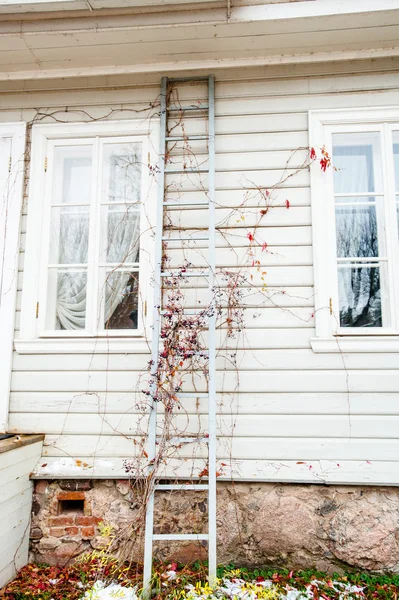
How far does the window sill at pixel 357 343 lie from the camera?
280 centimetres

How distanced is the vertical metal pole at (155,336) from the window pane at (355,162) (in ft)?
4.23

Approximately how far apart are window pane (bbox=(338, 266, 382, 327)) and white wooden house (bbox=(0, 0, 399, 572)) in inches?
0.4

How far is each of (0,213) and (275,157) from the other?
213 centimetres

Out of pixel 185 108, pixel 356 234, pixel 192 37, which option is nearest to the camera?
pixel 192 37

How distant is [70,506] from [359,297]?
2518mm

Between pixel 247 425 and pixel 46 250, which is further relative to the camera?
pixel 46 250

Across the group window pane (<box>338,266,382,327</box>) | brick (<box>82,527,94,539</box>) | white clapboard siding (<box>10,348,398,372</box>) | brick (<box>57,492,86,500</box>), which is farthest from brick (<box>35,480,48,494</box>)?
window pane (<box>338,266,382,327</box>)

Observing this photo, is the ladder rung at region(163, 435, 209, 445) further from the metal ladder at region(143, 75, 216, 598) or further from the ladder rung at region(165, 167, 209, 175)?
the ladder rung at region(165, 167, 209, 175)

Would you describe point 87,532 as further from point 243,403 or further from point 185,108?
point 185,108

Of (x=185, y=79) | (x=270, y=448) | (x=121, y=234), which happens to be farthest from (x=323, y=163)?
(x=270, y=448)

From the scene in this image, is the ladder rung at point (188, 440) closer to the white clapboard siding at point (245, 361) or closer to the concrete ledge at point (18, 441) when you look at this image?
the white clapboard siding at point (245, 361)

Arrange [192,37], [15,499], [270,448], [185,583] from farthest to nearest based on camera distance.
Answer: [192,37]
[270,448]
[15,499]
[185,583]

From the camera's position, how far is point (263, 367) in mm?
2877

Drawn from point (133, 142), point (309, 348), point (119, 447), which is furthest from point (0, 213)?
point (309, 348)
